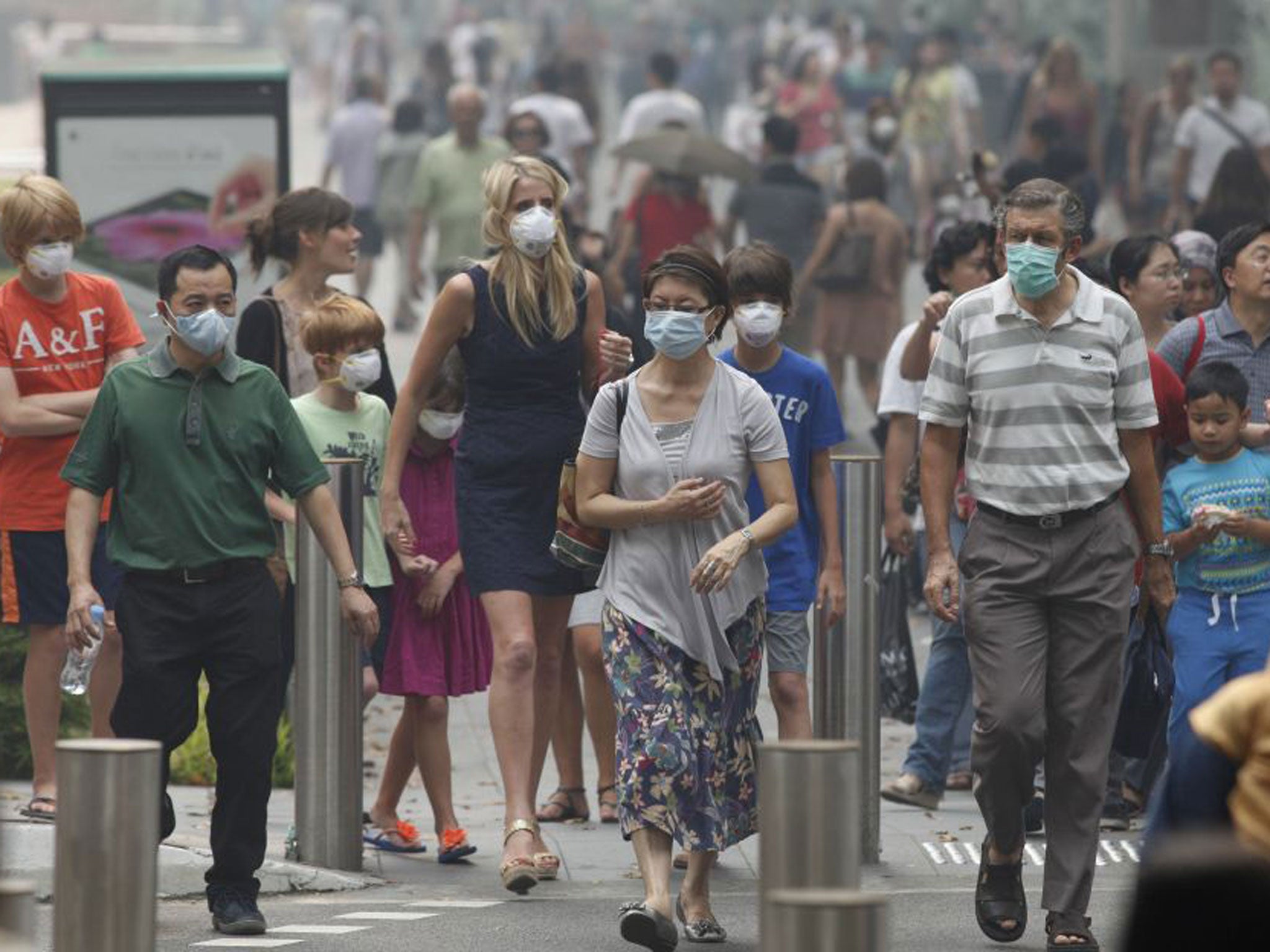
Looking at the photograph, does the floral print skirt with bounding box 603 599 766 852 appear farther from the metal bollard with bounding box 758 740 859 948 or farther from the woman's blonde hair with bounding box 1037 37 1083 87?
the woman's blonde hair with bounding box 1037 37 1083 87

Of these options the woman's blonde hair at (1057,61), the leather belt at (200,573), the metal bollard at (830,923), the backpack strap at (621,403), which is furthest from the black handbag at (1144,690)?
the woman's blonde hair at (1057,61)

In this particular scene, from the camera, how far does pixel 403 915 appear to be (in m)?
7.96

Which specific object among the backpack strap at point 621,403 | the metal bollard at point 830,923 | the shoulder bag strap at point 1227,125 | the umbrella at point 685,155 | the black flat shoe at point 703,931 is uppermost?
the shoulder bag strap at point 1227,125

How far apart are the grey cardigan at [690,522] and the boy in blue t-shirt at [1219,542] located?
134 centimetres

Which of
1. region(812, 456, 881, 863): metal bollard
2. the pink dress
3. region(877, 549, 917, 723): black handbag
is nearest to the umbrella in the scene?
region(877, 549, 917, 723): black handbag

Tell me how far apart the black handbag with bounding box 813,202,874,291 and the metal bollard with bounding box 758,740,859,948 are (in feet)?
35.4

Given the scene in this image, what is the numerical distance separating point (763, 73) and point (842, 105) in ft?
12.5

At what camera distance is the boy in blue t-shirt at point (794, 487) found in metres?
8.20

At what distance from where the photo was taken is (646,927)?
23.6 ft

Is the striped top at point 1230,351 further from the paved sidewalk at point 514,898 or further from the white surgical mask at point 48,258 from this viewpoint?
the white surgical mask at point 48,258

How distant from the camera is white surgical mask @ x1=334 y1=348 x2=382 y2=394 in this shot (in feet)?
28.2

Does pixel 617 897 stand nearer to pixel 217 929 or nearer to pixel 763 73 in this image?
pixel 217 929

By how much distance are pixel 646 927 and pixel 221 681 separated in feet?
4.01

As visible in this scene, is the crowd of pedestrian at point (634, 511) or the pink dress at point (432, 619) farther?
the pink dress at point (432, 619)
